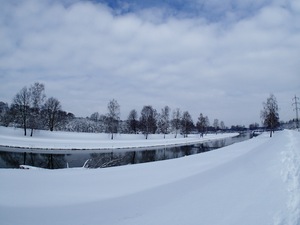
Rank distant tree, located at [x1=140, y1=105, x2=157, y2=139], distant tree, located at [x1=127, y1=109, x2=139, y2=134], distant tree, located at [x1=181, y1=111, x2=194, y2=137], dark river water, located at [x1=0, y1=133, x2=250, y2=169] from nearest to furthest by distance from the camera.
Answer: dark river water, located at [x1=0, y1=133, x2=250, y2=169] < distant tree, located at [x1=140, y1=105, x2=157, y2=139] < distant tree, located at [x1=181, y1=111, x2=194, y2=137] < distant tree, located at [x1=127, y1=109, x2=139, y2=134]

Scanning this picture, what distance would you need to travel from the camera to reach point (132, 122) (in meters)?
108

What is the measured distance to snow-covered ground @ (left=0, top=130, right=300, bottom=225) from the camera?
19.0 ft

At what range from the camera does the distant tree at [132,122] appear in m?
107

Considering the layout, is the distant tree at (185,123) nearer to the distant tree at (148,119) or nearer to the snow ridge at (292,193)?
the distant tree at (148,119)

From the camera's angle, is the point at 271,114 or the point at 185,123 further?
the point at 185,123

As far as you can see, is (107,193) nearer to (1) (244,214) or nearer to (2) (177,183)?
(2) (177,183)

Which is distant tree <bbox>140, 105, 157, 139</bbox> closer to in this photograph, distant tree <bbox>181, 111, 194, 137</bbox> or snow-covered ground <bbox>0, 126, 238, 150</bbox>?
snow-covered ground <bbox>0, 126, 238, 150</bbox>

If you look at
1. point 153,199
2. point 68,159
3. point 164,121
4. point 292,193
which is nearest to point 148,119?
point 164,121

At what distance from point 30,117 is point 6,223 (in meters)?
57.2

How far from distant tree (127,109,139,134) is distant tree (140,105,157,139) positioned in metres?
11.6

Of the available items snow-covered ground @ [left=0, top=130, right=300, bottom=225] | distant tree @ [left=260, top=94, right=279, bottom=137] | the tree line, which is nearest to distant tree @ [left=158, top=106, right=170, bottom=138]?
the tree line

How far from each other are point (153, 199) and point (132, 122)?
10033 centimetres

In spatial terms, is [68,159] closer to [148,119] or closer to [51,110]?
[51,110]

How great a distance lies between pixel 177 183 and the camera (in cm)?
1016
